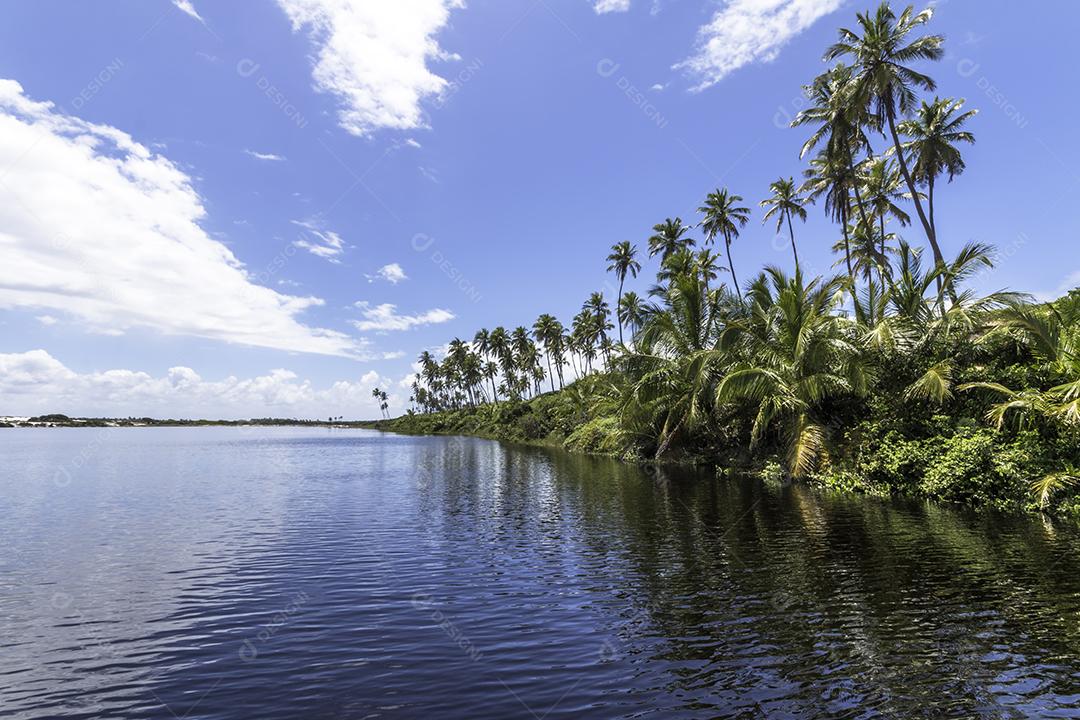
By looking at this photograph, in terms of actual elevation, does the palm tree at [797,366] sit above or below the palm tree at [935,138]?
below

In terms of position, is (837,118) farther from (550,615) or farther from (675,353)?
(550,615)

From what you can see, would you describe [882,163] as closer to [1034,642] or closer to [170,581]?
[1034,642]

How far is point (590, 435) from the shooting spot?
190ft

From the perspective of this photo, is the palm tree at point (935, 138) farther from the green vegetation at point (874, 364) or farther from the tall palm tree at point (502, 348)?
the tall palm tree at point (502, 348)

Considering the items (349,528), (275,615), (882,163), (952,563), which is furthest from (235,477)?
(882,163)

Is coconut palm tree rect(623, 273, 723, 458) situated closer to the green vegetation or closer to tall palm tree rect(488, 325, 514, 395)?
the green vegetation

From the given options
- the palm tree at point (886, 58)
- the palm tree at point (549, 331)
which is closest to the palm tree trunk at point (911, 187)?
the palm tree at point (886, 58)

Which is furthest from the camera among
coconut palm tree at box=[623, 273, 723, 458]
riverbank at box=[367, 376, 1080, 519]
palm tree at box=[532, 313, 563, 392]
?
palm tree at box=[532, 313, 563, 392]

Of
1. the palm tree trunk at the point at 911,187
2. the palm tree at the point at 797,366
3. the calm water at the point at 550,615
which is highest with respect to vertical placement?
the palm tree trunk at the point at 911,187

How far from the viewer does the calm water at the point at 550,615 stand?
7758 mm

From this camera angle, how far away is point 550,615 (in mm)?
11117

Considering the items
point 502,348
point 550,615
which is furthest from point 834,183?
point 502,348

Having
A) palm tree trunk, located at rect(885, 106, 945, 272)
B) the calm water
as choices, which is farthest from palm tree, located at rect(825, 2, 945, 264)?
the calm water

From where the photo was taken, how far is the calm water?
7.76 meters
